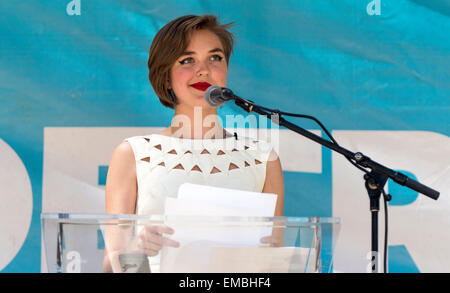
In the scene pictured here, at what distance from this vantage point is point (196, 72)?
6.79ft

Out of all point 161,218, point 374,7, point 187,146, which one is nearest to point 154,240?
point 161,218

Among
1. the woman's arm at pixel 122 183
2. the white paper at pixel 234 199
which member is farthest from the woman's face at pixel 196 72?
the white paper at pixel 234 199

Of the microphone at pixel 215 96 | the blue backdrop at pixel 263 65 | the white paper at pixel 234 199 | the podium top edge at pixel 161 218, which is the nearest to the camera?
the podium top edge at pixel 161 218

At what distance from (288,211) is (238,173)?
17.7 inches

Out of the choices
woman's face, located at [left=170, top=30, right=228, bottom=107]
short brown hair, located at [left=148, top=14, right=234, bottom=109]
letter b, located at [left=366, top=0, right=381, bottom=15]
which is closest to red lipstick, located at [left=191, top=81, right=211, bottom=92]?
woman's face, located at [left=170, top=30, right=228, bottom=107]

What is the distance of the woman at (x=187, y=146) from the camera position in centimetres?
202

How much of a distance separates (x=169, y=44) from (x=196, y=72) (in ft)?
0.42

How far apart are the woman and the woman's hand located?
0.87 meters

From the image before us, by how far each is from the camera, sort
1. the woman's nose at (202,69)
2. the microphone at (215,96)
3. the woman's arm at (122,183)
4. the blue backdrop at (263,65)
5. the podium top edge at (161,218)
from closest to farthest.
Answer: the podium top edge at (161,218), the microphone at (215,96), the woman's arm at (122,183), the woman's nose at (202,69), the blue backdrop at (263,65)

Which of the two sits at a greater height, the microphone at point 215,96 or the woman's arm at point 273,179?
the microphone at point 215,96

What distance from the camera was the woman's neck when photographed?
2.13m

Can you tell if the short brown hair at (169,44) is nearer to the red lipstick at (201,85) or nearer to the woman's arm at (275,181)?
the red lipstick at (201,85)

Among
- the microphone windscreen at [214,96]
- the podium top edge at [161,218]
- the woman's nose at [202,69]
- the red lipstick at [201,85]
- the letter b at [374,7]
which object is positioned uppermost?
the letter b at [374,7]
